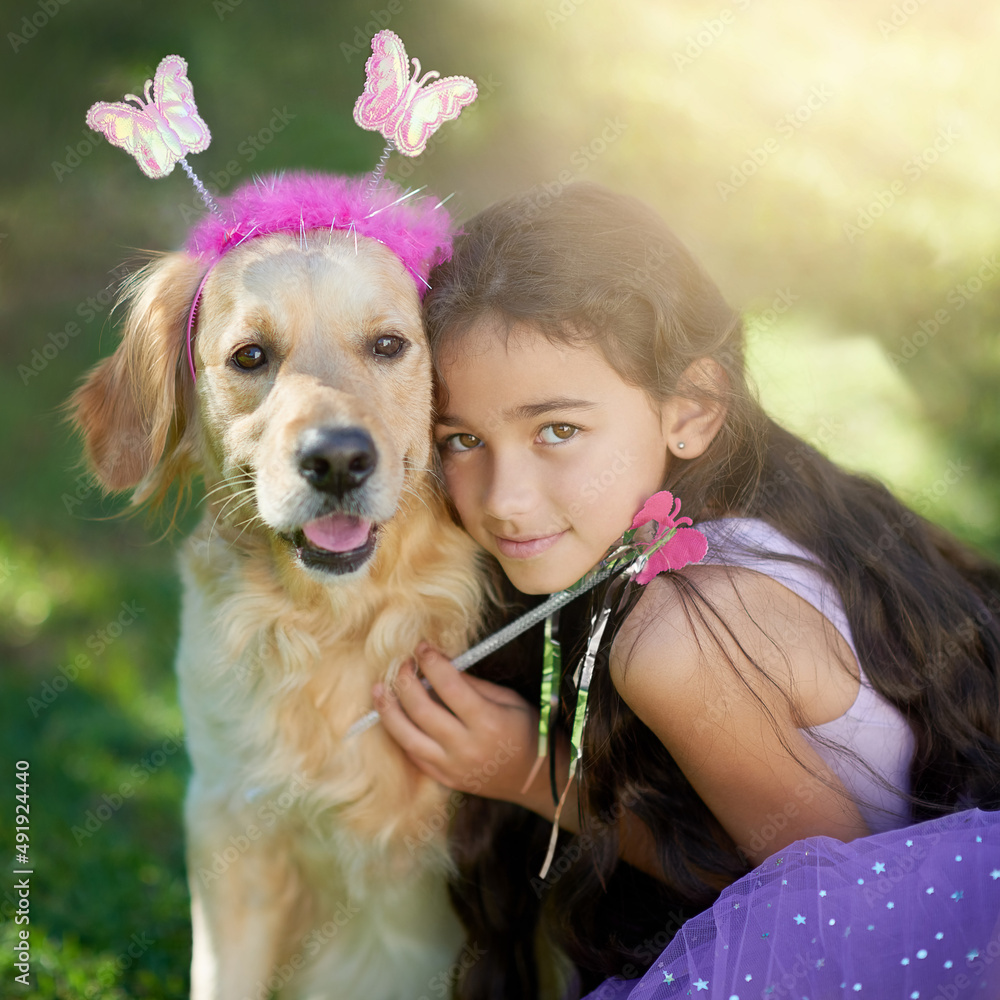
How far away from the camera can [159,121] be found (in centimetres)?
175

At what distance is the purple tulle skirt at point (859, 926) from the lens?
1396mm

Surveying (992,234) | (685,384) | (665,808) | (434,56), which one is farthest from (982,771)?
(434,56)

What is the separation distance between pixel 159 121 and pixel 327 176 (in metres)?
0.38

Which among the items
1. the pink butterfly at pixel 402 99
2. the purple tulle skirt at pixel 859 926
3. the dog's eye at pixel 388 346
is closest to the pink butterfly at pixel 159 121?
the pink butterfly at pixel 402 99

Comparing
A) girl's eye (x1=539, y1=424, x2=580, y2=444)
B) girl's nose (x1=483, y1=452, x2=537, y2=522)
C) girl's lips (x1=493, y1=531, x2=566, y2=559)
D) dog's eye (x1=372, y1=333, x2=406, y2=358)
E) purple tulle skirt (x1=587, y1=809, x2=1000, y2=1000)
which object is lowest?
purple tulle skirt (x1=587, y1=809, x2=1000, y2=1000)

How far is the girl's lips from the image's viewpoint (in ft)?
5.99

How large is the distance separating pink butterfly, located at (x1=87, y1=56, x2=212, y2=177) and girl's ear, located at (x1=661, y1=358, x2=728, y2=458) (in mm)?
1055

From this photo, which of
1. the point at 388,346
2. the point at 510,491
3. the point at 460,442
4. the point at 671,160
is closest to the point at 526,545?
the point at 510,491

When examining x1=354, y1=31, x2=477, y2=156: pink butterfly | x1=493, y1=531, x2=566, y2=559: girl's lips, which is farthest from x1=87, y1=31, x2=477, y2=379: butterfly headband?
x1=493, y1=531, x2=566, y2=559: girl's lips

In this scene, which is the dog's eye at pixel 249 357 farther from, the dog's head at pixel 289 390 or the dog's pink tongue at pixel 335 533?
the dog's pink tongue at pixel 335 533

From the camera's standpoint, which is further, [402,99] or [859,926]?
[402,99]

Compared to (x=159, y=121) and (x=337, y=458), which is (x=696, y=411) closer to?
(x=337, y=458)

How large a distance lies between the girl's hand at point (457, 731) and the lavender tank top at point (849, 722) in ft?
1.94

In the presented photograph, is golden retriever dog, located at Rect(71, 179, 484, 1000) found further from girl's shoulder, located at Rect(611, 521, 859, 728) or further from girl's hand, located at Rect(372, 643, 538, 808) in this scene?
girl's shoulder, located at Rect(611, 521, 859, 728)
